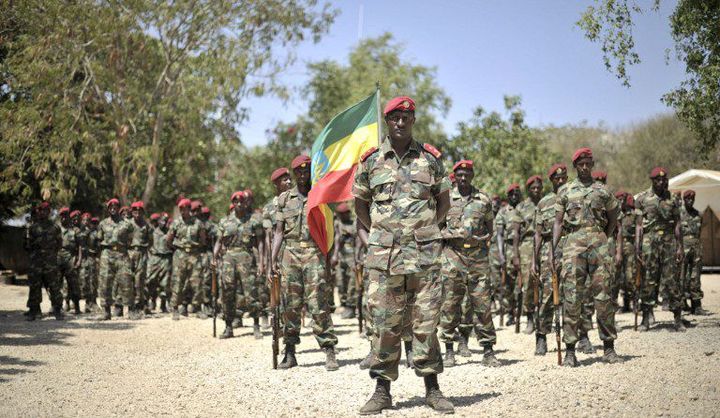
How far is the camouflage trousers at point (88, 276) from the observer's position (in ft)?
61.4

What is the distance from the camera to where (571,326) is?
9039 millimetres

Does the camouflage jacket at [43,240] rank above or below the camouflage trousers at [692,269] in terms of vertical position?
above

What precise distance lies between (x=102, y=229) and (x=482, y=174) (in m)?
15.6

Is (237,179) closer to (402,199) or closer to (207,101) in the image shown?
(207,101)

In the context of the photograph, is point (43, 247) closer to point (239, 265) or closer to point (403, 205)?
point (239, 265)

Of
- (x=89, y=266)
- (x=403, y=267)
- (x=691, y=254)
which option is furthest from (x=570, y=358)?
(x=89, y=266)

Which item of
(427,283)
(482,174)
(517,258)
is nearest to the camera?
(427,283)

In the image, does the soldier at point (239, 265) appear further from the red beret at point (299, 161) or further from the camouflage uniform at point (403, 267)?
the camouflage uniform at point (403, 267)

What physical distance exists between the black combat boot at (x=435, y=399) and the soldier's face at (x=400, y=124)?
2.22 meters

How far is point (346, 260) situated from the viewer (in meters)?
18.5

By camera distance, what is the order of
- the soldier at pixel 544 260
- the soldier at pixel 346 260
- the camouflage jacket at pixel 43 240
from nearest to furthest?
the soldier at pixel 544 260, the camouflage jacket at pixel 43 240, the soldier at pixel 346 260

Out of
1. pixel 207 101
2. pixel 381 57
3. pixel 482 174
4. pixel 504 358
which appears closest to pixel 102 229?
pixel 207 101

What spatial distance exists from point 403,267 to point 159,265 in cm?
1189

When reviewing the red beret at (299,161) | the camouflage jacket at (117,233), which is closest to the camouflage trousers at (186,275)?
the camouflage jacket at (117,233)
